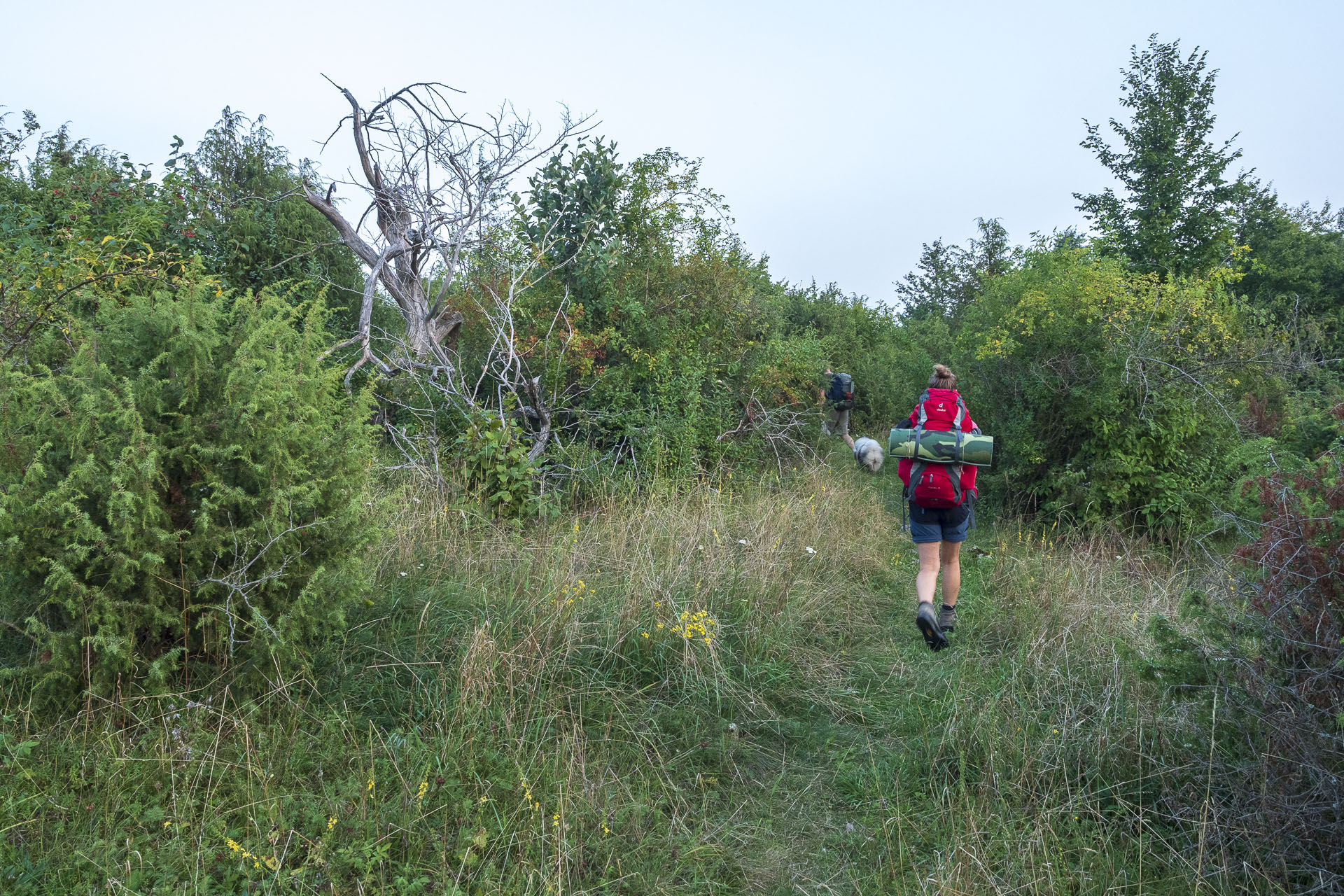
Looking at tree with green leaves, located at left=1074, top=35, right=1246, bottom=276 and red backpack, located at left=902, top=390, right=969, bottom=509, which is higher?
tree with green leaves, located at left=1074, top=35, right=1246, bottom=276

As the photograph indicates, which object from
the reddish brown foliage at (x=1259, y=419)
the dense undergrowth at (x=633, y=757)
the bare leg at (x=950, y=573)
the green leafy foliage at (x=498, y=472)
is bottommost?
the dense undergrowth at (x=633, y=757)

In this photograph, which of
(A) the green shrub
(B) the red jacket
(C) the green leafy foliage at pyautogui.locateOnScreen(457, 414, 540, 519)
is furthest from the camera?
(C) the green leafy foliage at pyautogui.locateOnScreen(457, 414, 540, 519)

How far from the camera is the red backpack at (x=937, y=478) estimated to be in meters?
4.51

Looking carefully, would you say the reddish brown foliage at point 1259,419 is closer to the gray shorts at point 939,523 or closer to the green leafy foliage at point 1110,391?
the green leafy foliage at point 1110,391

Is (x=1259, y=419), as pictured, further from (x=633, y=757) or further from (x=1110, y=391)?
(x=633, y=757)

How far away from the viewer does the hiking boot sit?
432 centimetres

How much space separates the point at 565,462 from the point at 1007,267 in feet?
25.6

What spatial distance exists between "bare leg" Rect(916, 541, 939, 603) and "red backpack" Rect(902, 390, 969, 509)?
0.87 ft

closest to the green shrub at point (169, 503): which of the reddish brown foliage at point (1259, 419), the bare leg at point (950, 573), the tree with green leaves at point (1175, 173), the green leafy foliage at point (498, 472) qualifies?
the green leafy foliage at point (498, 472)

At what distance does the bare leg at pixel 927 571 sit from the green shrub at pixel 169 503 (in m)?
3.08

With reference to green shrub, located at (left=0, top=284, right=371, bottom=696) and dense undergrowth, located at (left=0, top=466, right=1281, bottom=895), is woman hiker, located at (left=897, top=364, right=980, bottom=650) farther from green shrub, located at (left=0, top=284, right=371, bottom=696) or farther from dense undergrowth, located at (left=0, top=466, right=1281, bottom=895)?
green shrub, located at (left=0, top=284, right=371, bottom=696)

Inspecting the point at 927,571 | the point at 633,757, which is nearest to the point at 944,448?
the point at 927,571

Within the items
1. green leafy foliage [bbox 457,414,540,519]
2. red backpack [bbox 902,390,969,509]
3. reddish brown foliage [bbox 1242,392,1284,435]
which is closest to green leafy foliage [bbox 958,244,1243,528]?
reddish brown foliage [bbox 1242,392,1284,435]

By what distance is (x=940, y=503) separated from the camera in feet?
14.8
